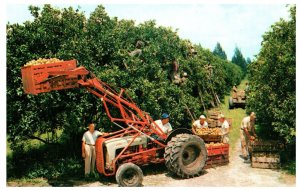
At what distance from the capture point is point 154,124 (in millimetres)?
11430

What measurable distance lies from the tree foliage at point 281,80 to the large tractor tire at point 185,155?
2691 millimetres

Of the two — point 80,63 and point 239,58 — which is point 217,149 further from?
point 239,58

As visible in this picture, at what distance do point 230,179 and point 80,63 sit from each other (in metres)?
6.38

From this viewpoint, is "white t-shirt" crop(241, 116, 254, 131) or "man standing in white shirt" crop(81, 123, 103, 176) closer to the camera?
"man standing in white shirt" crop(81, 123, 103, 176)

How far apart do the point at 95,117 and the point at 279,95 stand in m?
6.50

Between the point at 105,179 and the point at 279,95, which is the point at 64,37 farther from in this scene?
the point at 279,95

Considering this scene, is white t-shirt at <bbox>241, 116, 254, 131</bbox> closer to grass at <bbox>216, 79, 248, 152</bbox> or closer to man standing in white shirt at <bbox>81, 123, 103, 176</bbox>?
grass at <bbox>216, 79, 248, 152</bbox>

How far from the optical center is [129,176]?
10523 millimetres

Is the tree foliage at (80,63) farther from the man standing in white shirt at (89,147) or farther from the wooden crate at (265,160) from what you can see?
the wooden crate at (265,160)

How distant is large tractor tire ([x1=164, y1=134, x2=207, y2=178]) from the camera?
10875 millimetres

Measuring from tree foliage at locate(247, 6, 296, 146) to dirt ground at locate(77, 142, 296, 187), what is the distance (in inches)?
53.1

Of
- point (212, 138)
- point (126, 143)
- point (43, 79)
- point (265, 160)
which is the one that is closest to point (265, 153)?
point (265, 160)

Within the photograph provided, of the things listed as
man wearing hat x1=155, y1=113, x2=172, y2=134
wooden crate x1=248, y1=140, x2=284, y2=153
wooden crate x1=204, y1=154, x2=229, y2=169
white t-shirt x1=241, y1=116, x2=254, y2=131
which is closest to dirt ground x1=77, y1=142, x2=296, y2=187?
wooden crate x1=204, y1=154, x2=229, y2=169
